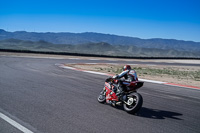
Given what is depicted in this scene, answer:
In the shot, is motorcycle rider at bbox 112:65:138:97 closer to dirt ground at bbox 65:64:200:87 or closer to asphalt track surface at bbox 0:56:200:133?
asphalt track surface at bbox 0:56:200:133

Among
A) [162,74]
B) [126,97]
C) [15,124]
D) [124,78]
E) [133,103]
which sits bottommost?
[15,124]

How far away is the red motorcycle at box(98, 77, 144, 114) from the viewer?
6.25m

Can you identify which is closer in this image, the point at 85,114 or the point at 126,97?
the point at 85,114

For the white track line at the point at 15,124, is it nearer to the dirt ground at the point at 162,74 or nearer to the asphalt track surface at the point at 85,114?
the asphalt track surface at the point at 85,114

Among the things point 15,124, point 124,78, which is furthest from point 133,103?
point 15,124

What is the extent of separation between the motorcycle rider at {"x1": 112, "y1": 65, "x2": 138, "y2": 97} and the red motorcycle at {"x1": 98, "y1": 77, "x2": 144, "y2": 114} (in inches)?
2.9

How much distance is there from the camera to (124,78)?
696 centimetres

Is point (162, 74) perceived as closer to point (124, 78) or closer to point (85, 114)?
point (124, 78)

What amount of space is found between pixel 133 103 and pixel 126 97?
313 mm

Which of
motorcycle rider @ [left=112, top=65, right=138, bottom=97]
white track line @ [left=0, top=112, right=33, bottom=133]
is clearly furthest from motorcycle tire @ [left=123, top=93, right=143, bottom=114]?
white track line @ [left=0, top=112, right=33, bottom=133]

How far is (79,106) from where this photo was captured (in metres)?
6.86

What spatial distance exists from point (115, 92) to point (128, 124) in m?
1.81

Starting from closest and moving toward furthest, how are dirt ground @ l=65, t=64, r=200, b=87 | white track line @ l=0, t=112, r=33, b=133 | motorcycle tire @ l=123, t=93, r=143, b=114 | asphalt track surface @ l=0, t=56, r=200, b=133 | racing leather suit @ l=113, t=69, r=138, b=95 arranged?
white track line @ l=0, t=112, r=33, b=133, asphalt track surface @ l=0, t=56, r=200, b=133, motorcycle tire @ l=123, t=93, r=143, b=114, racing leather suit @ l=113, t=69, r=138, b=95, dirt ground @ l=65, t=64, r=200, b=87

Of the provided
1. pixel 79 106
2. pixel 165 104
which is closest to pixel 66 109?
pixel 79 106
